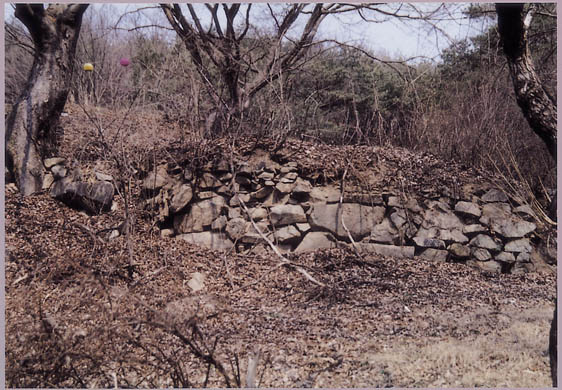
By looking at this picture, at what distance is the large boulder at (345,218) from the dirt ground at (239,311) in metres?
0.30

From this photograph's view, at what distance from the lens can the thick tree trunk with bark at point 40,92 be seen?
5812 mm

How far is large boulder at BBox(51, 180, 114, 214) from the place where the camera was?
5.66m

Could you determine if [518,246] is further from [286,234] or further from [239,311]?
[239,311]

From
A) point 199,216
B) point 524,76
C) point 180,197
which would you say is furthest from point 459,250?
point 180,197

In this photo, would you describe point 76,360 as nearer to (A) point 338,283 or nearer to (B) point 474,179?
(A) point 338,283

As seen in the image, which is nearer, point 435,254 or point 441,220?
point 435,254

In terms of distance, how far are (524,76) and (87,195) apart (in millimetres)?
4724

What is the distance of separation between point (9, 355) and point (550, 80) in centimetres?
866

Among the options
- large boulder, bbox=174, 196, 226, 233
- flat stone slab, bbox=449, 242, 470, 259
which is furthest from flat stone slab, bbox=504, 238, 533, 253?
large boulder, bbox=174, 196, 226, 233

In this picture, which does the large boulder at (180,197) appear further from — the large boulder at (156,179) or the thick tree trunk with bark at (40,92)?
the thick tree trunk with bark at (40,92)

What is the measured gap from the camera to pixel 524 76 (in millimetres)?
3752

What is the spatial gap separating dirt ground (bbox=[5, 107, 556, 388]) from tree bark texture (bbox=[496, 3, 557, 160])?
5.40 feet

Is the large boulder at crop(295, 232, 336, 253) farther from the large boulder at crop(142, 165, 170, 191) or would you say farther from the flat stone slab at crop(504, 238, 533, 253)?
the flat stone slab at crop(504, 238, 533, 253)

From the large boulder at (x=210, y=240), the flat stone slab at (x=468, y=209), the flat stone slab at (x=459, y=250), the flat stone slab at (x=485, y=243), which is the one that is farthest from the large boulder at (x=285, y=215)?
the flat stone slab at (x=485, y=243)
